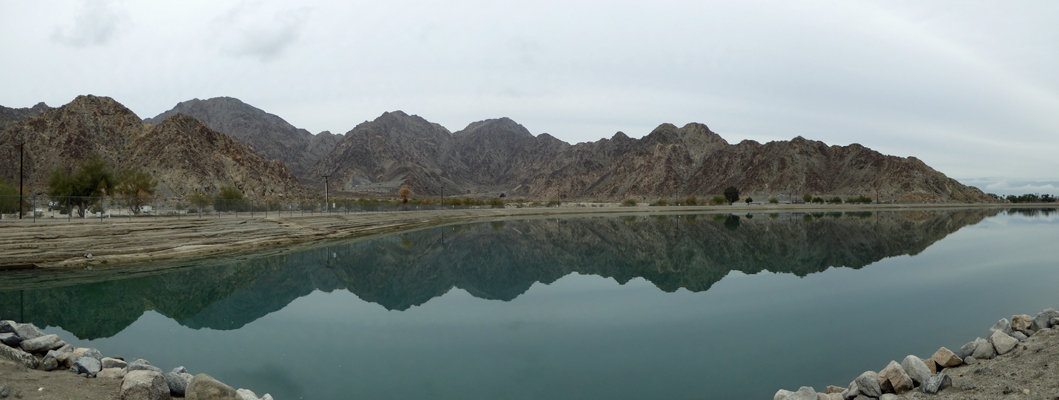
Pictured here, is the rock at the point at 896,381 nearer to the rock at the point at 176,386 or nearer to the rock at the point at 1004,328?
the rock at the point at 1004,328

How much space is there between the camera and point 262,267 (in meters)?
25.1

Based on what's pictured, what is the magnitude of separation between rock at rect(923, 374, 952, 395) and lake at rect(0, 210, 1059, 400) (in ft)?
6.91

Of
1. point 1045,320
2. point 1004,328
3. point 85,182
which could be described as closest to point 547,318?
point 1004,328

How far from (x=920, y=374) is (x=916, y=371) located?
0.22 feet

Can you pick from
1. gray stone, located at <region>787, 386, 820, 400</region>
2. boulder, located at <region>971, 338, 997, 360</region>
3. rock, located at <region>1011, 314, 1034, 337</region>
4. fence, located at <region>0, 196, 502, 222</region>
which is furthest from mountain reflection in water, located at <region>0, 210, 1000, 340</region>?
→ gray stone, located at <region>787, 386, 820, 400</region>

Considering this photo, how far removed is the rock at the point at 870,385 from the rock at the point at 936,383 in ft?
1.84

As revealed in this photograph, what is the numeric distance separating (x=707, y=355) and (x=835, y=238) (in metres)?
35.7

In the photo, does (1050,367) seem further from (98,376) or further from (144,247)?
(144,247)

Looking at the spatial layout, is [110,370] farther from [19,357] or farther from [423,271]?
[423,271]

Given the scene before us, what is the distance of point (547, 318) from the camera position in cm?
1502

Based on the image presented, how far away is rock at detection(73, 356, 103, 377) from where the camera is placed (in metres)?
7.91

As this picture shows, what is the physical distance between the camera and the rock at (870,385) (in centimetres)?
716

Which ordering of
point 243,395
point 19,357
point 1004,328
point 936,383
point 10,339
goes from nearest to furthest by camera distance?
point 936,383, point 243,395, point 19,357, point 10,339, point 1004,328

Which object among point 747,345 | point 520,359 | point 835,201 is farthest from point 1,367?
point 835,201
